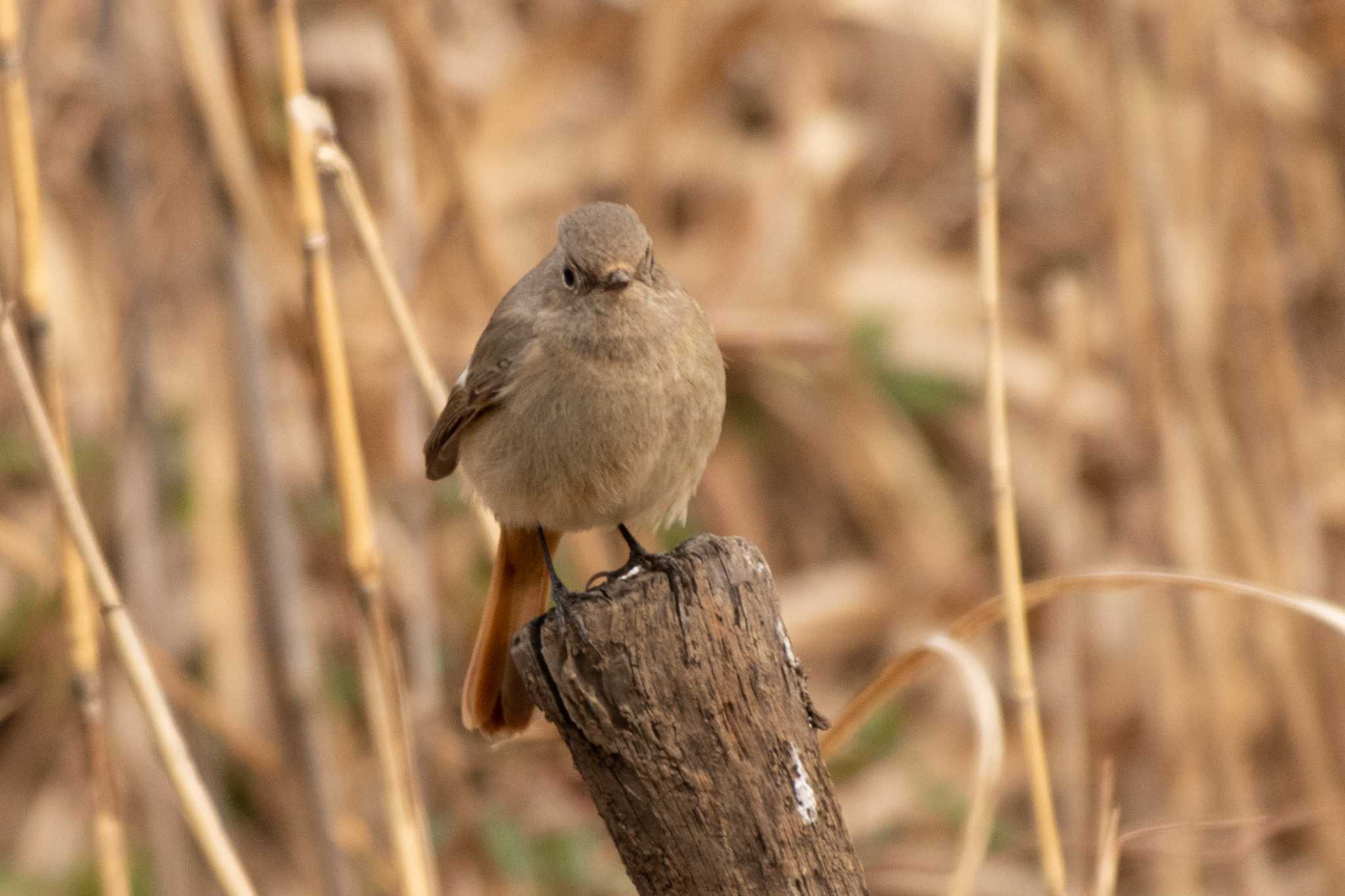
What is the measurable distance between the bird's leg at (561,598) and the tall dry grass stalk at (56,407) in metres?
0.64

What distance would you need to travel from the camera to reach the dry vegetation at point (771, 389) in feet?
11.6

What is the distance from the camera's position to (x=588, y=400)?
2.52 meters

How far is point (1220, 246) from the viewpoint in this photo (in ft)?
13.0

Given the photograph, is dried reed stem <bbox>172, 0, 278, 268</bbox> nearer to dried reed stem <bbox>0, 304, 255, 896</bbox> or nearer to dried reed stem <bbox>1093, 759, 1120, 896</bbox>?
dried reed stem <bbox>0, 304, 255, 896</bbox>

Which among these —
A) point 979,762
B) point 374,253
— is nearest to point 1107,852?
point 979,762

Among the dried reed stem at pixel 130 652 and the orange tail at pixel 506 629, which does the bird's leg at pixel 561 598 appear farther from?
the dried reed stem at pixel 130 652

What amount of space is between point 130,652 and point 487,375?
977 millimetres

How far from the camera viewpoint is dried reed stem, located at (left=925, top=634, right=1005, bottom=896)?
5.62ft

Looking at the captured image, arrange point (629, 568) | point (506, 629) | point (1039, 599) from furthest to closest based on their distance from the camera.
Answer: point (506, 629)
point (629, 568)
point (1039, 599)

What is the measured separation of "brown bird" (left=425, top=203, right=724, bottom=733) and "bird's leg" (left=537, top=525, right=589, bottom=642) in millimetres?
15

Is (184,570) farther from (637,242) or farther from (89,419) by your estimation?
(637,242)

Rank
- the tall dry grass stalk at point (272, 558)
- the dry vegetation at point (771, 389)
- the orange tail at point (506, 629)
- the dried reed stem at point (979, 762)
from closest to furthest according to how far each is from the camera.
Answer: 1. the dried reed stem at point (979, 762)
2. the orange tail at point (506, 629)
3. the tall dry grass stalk at point (272, 558)
4. the dry vegetation at point (771, 389)

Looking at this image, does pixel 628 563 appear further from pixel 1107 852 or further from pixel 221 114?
pixel 221 114

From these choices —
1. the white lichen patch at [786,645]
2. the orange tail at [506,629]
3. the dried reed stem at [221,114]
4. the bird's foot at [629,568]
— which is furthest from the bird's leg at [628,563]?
the dried reed stem at [221,114]
